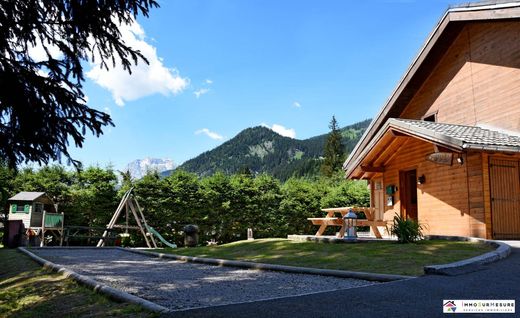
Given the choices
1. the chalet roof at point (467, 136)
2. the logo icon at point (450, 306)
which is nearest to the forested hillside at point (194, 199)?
the chalet roof at point (467, 136)

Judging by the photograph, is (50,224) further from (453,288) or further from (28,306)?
(453,288)

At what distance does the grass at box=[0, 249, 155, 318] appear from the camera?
4.68m

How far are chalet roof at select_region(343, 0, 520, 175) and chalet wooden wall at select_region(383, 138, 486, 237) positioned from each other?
Answer: 2.86 metres

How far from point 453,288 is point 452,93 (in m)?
11.8

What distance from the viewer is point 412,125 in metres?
12.8

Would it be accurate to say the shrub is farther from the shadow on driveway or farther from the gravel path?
the shadow on driveway

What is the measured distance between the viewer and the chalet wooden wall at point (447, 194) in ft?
38.7

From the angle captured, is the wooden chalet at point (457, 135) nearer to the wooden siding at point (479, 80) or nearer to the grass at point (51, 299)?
the wooden siding at point (479, 80)

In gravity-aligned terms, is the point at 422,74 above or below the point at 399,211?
above

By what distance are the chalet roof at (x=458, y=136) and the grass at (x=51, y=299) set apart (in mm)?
9326

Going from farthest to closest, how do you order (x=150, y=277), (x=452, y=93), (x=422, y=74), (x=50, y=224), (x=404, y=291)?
(x=50, y=224)
(x=422, y=74)
(x=452, y=93)
(x=150, y=277)
(x=404, y=291)

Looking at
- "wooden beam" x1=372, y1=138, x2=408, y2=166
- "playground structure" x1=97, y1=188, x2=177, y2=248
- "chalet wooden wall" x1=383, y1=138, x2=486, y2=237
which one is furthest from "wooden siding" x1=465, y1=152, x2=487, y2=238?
"playground structure" x1=97, y1=188, x2=177, y2=248

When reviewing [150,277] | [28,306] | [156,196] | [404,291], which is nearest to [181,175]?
[156,196]

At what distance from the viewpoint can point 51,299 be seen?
578 cm
